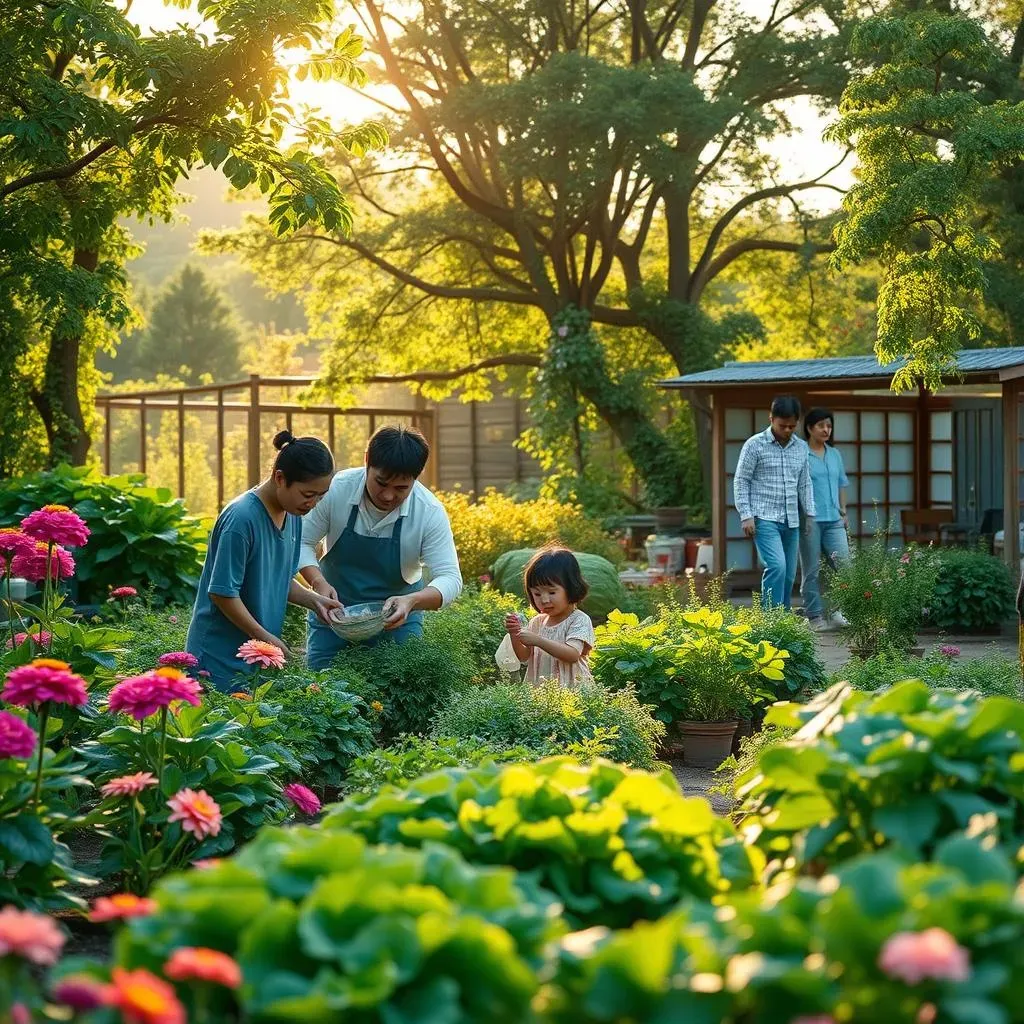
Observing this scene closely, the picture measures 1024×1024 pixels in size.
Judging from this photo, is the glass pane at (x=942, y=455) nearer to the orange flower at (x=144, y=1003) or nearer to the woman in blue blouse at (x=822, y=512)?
the woman in blue blouse at (x=822, y=512)

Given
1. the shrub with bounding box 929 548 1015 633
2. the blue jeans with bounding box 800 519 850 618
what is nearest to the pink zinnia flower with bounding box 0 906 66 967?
the blue jeans with bounding box 800 519 850 618

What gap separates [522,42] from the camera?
1956 centimetres

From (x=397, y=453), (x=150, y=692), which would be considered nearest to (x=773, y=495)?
(x=397, y=453)

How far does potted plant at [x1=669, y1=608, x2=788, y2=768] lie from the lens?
6207mm

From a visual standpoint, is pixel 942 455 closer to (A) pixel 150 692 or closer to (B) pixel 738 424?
(B) pixel 738 424

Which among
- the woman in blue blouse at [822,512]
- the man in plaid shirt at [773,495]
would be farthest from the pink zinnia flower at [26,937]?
the woman in blue blouse at [822,512]

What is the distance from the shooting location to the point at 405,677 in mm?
5656

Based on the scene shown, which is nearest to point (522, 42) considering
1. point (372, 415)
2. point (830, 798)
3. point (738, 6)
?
point (738, 6)

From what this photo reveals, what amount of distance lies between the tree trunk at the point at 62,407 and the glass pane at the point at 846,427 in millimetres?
7660

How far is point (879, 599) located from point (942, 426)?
7.71m

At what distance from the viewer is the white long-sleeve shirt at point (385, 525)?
555 cm

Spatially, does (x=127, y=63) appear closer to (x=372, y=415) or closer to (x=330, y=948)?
(x=330, y=948)

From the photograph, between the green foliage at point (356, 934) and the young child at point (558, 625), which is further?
the young child at point (558, 625)

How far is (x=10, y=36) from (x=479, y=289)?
46.5 ft
